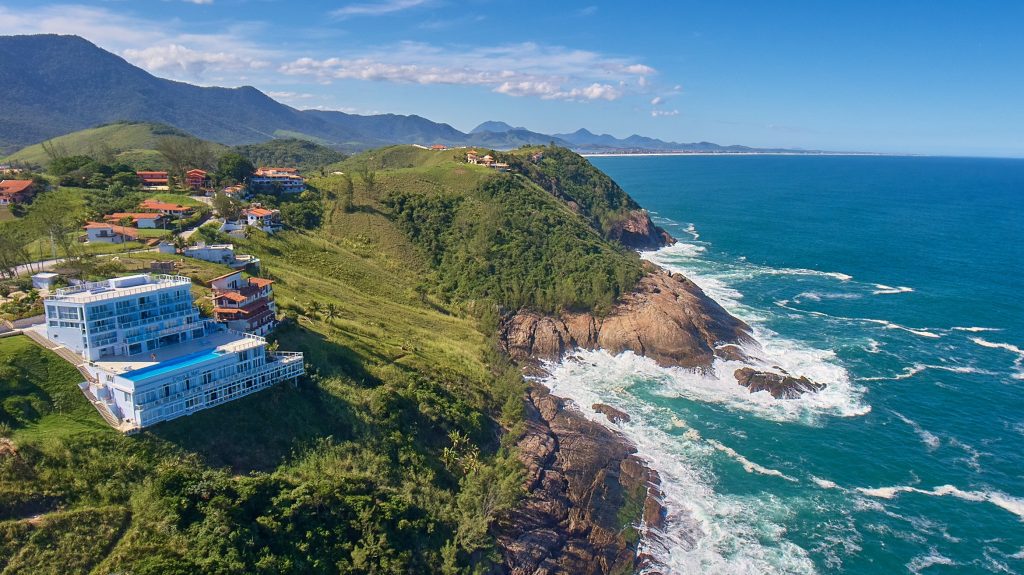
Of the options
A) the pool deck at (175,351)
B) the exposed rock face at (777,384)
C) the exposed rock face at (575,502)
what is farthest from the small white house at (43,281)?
the exposed rock face at (777,384)

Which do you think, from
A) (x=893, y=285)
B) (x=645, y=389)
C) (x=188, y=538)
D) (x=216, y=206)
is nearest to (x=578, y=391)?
(x=645, y=389)

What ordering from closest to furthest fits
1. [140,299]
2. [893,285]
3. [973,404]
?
[140,299] < [973,404] < [893,285]

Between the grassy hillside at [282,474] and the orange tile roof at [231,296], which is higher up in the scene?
the orange tile roof at [231,296]

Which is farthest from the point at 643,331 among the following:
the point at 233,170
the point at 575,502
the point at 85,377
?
the point at 233,170

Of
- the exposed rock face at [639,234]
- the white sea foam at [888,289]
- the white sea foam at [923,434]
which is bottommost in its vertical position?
the white sea foam at [923,434]

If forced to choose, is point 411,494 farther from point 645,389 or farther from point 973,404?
point 973,404

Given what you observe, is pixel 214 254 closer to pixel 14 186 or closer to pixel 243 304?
pixel 243 304

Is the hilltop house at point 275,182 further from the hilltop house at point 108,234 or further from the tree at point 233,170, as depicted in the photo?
the hilltop house at point 108,234
